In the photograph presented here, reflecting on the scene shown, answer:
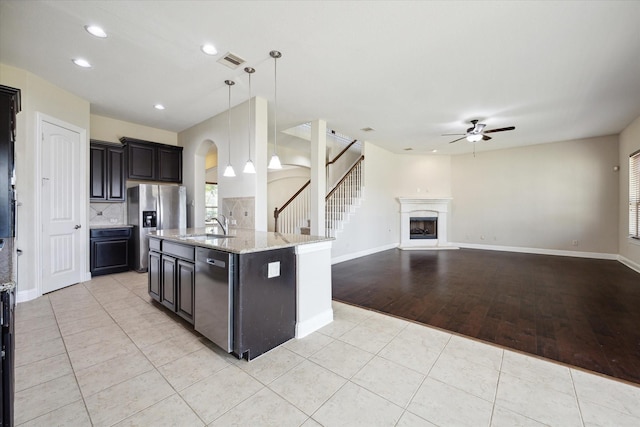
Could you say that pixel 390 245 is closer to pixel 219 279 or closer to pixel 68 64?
pixel 219 279

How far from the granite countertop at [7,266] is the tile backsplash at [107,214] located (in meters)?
3.40

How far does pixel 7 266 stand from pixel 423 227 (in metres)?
8.86

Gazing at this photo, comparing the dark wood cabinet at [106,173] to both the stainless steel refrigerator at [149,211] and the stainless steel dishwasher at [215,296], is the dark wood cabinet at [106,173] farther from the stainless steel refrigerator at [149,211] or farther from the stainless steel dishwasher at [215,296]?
the stainless steel dishwasher at [215,296]

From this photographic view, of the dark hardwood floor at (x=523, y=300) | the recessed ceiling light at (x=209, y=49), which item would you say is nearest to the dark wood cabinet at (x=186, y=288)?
the dark hardwood floor at (x=523, y=300)

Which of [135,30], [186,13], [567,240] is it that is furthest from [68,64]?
[567,240]

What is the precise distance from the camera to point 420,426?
1.49 meters

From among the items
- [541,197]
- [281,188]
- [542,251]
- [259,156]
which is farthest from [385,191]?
[259,156]

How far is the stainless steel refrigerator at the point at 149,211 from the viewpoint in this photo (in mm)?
4859

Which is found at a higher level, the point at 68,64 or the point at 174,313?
the point at 68,64

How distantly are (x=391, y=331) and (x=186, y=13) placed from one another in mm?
3520

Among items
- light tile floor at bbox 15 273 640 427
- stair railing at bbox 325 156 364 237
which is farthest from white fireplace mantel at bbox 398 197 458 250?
light tile floor at bbox 15 273 640 427

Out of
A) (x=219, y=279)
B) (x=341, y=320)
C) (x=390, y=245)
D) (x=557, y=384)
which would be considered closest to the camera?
(x=557, y=384)

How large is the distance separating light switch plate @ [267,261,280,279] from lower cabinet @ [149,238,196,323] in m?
0.77

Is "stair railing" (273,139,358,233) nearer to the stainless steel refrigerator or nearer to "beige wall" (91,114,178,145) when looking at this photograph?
the stainless steel refrigerator
